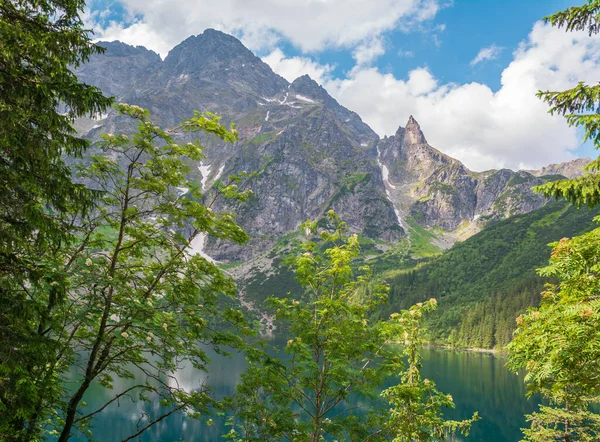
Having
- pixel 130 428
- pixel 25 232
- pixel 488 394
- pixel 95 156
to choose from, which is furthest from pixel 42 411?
pixel 488 394

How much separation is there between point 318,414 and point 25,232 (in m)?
8.65

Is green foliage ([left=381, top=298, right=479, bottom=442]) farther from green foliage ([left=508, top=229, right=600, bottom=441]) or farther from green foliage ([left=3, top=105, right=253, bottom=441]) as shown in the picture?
green foliage ([left=3, top=105, right=253, bottom=441])

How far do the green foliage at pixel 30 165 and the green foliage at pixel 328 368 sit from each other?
5.19m

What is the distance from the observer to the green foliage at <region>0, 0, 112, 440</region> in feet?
20.4

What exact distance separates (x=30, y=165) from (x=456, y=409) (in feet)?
243

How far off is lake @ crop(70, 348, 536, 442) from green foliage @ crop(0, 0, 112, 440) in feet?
89.7

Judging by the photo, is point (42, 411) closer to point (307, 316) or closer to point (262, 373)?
point (262, 373)

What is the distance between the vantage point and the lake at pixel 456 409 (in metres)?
53.3

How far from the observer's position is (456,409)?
207 ft

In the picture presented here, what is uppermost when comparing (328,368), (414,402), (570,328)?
(570,328)

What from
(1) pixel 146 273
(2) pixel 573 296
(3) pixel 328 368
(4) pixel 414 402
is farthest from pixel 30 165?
(2) pixel 573 296

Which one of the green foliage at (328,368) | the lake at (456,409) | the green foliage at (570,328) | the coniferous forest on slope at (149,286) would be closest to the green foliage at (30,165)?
the coniferous forest on slope at (149,286)

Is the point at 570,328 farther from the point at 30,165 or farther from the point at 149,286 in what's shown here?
the point at 30,165

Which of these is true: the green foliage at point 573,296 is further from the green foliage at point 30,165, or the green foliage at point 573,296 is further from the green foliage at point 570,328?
the green foliage at point 30,165
